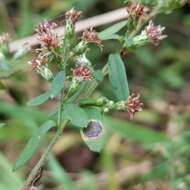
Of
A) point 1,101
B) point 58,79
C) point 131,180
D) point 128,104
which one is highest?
point 58,79

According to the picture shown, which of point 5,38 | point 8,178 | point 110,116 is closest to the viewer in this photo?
point 5,38

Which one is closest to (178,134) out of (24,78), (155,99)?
(155,99)

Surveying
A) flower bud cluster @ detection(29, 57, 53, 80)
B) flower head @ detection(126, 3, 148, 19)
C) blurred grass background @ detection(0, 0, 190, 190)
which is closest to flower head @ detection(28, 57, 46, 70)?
flower bud cluster @ detection(29, 57, 53, 80)

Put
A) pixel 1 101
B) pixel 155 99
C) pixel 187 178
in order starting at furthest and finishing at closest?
pixel 155 99 → pixel 1 101 → pixel 187 178

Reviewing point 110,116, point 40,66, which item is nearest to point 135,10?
point 40,66

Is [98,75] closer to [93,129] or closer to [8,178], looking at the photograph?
[93,129]

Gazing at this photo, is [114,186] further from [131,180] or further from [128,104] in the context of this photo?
[128,104]

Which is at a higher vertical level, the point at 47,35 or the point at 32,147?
the point at 47,35
